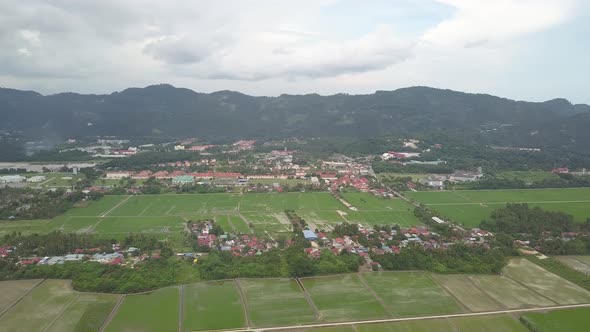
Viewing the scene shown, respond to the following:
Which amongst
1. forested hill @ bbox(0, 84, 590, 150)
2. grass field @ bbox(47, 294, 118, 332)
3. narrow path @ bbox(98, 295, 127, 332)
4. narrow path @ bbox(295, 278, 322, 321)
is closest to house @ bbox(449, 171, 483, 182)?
forested hill @ bbox(0, 84, 590, 150)

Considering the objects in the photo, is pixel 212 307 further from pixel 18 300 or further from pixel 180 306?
pixel 18 300

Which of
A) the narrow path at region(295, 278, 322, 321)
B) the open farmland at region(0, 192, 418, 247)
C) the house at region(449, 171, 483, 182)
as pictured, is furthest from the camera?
the house at region(449, 171, 483, 182)

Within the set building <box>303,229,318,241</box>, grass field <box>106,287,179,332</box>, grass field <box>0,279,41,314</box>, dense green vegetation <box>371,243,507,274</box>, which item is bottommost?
grass field <box>106,287,179,332</box>

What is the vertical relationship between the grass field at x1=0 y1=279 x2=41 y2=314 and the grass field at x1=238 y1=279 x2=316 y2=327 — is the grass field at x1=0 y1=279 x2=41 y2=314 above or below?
above

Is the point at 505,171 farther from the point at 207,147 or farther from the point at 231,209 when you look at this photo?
the point at 207,147

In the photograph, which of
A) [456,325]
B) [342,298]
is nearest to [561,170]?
[456,325]

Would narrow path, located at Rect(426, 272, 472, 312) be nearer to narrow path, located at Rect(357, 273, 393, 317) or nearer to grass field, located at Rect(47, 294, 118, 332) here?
narrow path, located at Rect(357, 273, 393, 317)

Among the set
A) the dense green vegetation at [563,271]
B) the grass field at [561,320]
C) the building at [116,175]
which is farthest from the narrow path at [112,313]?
the building at [116,175]
